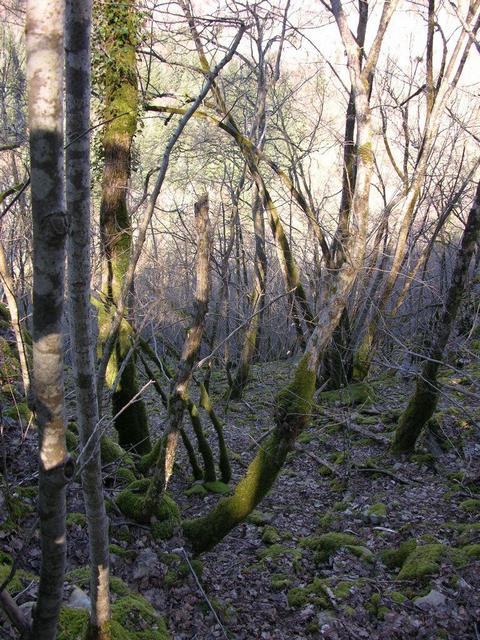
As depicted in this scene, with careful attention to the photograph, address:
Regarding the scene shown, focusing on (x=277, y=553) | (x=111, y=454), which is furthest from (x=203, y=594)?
(x=111, y=454)

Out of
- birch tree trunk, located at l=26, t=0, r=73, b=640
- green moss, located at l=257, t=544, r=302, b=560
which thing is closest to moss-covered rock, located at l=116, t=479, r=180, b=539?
green moss, located at l=257, t=544, r=302, b=560

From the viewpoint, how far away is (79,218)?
1.95 metres

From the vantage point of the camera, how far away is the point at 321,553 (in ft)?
16.6

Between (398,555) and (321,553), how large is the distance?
71 centimetres

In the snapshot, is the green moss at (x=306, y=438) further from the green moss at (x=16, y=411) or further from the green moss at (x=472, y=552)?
the green moss at (x=16, y=411)

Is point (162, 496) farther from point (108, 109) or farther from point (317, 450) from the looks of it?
point (108, 109)

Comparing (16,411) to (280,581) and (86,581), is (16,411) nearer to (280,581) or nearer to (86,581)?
(86,581)

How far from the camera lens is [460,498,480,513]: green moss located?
5543 millimetres

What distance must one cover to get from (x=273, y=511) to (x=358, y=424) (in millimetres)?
3095

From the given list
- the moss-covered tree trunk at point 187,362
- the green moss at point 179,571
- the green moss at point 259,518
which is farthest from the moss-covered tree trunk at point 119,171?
the green moss at point 179,571

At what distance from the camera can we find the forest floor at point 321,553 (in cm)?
385

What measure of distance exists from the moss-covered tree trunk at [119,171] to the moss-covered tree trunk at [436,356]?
347 cm

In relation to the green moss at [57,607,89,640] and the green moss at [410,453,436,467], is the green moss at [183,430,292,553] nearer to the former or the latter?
the green moss at [57,607,89,640]

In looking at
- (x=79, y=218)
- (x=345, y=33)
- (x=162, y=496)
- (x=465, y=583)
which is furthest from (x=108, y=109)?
(x=465, y=583)
